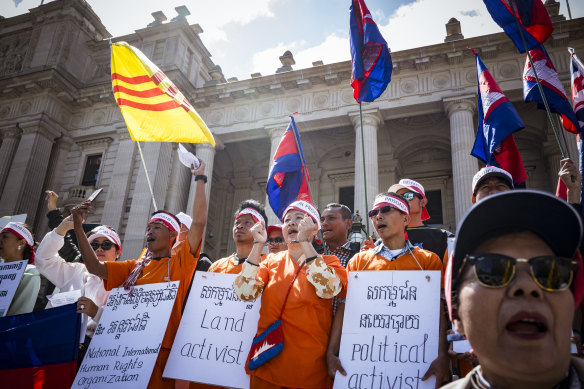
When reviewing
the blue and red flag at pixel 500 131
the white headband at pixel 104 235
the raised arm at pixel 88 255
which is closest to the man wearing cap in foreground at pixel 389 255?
the raised arm at pixel 88 255

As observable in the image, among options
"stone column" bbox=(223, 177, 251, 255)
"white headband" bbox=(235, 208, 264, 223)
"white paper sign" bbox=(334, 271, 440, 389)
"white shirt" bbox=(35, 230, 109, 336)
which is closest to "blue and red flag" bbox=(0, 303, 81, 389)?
"white shirt" bbox=(35, 230, 109, 336)

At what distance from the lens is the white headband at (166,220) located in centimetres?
425

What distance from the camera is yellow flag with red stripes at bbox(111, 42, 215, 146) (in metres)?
5.71

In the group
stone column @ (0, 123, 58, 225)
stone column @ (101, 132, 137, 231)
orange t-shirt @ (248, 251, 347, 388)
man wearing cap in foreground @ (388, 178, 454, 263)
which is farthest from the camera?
stone column @ (0, 123, 58, 225)

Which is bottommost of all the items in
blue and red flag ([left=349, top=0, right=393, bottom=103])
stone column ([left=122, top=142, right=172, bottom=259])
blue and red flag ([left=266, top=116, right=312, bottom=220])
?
blue and red flag ([left=266, top=116, right=312, bottom=220])

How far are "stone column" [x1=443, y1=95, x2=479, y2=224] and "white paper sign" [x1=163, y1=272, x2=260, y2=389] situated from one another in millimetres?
11621

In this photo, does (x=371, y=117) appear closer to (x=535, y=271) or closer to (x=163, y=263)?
(x=163, y=263)

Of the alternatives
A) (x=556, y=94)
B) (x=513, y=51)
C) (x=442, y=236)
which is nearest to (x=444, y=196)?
(x=513, y=51)

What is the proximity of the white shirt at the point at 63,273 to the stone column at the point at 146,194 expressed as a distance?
12.1 meters

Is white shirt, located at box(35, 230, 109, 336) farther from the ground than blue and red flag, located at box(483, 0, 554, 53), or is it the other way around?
blue and red flag, located at box(483, 0, 554, 53)

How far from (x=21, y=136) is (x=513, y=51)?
2196cm

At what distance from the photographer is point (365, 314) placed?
9.62 feet

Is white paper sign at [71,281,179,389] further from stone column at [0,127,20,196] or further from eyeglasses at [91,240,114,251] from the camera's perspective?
stone column at [0,127,20,196]

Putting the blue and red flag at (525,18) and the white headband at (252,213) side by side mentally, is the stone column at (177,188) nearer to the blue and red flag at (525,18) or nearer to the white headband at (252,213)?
the white headband at (252,213)
